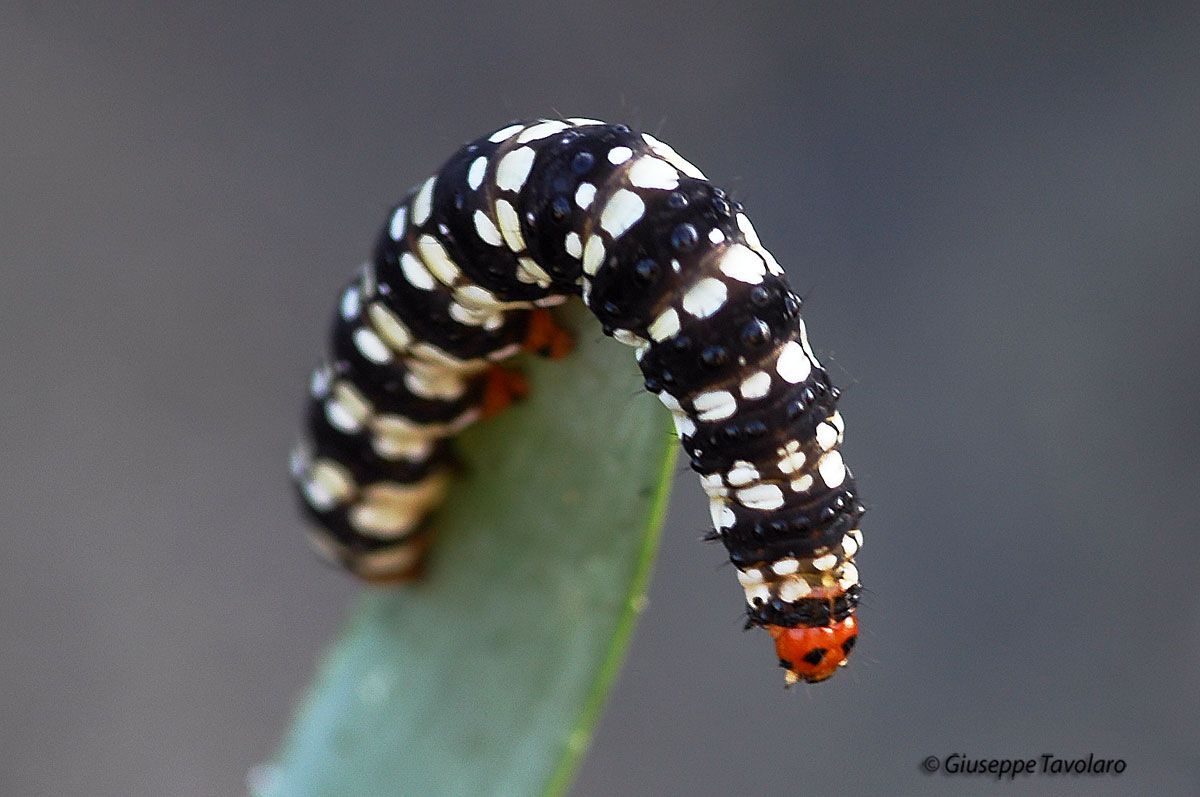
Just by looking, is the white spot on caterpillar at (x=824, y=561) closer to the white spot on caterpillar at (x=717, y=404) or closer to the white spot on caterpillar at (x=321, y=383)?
the white spot on caterpillar at (x=717, y=404)

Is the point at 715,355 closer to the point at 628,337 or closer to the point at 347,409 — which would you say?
the point at 628,337

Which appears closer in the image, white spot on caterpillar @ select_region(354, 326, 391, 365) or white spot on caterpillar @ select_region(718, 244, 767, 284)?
white spot on caterpillar @ select_region(718, 244, 767, 284)

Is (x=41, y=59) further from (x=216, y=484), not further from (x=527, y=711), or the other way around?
(x=527, y=711)

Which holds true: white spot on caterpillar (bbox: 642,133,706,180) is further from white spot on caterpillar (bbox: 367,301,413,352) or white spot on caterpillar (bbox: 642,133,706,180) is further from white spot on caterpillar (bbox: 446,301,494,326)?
white spot on caterpillar (bbox: 367,301,413,352)

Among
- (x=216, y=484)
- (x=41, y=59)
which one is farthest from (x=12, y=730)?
(x=41, y=59)

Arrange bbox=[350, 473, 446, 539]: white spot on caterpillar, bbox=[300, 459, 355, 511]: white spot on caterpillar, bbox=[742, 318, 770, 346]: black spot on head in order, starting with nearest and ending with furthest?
1. bbox=[742, 318, 770, 346]: black spot on head
2. bbox=[350, 473, 446, 539]: white spot on caterpillar
3. bbox=[300, 459, 355, 511]: white spot on caterpillar

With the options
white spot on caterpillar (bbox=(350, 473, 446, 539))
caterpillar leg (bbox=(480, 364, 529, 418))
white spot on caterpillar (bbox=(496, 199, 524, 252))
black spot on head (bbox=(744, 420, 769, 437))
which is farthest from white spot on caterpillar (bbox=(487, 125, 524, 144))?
white spot on caterpillar (bbox=(350, 473, 446, 539))
